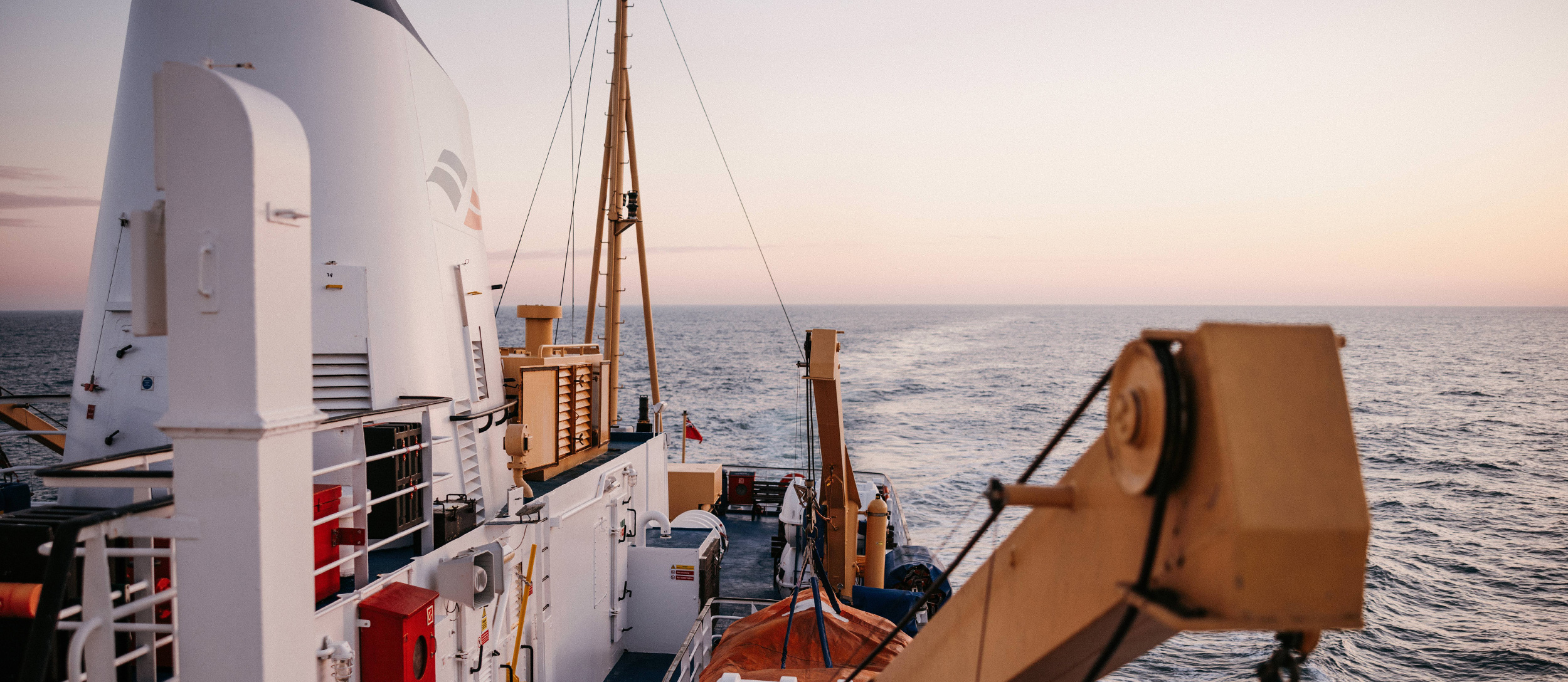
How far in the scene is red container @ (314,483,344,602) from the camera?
571 cm

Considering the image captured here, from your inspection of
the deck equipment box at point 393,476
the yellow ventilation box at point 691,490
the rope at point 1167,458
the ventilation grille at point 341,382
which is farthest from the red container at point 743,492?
the rope at point 1167,458

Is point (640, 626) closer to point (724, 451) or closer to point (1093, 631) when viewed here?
point (1093, 631)

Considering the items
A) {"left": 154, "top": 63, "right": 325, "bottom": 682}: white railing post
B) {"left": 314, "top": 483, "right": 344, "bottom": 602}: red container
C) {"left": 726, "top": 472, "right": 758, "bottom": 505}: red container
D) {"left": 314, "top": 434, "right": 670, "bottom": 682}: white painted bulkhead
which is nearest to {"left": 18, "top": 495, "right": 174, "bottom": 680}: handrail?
{"left": 154, "top": 63, "right": 325, "bottom": 682}: white railing post

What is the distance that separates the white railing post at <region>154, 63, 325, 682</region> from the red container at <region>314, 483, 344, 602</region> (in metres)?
2.07

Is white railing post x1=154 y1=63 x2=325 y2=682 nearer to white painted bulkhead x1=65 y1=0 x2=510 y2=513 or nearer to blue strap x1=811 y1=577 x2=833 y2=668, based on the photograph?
white painted bulkhead x1=65 y1=0 x2=510 y2=513

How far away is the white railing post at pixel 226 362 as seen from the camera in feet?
11.7

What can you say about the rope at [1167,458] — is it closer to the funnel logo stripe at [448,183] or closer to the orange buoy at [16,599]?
the orange buoy at [16,599]

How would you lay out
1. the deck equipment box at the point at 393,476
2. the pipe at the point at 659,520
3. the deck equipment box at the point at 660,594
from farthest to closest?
the pipe at the point at 659,520
the deck equipment box at the point at 660,594
the deck equipment box at the point at 393,476

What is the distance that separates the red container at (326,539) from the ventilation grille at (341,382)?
180 cm

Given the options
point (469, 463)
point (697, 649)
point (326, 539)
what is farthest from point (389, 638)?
point (697, 649)

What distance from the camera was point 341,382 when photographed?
7.62 meters

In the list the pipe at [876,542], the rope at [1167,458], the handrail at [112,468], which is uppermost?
the rope at [1167,458]

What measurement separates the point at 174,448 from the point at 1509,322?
882 ft

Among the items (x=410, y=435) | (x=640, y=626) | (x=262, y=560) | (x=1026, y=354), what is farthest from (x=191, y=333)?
(x=1026, y=354)
